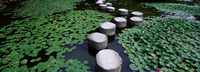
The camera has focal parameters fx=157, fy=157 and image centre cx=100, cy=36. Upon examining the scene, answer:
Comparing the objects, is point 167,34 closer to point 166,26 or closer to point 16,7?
point 166,26

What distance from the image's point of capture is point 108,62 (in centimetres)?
325

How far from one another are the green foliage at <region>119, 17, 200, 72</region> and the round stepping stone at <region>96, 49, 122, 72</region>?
1.51 feet

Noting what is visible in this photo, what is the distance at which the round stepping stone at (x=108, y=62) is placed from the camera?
3080 mm

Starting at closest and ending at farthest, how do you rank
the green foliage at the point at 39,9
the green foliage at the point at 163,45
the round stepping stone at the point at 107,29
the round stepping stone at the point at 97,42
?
the green foliage at the point at 163,45, the round stepping stone at the point at 97,42, the round stepping stone at the point at 107,29, the green foliage at the point at 39,9

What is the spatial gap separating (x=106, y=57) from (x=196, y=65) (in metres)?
2.12

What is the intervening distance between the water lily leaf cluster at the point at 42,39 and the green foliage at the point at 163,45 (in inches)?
58.9

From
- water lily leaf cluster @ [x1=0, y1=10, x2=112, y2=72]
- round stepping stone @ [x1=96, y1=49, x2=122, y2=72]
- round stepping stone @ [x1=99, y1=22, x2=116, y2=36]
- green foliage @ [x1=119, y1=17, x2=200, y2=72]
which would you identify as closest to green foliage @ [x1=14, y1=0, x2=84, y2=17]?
water lily leaf cluster @ [x1=0, y1=10, x2=112, y2=72]

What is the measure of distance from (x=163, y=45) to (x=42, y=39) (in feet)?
11.3

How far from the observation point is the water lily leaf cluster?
348cm

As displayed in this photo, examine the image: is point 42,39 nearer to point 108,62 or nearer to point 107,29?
point 107,29

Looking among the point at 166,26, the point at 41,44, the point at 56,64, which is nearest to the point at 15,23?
the point at 41,44

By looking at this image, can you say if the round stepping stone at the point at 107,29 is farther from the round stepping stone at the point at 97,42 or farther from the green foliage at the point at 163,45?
the round stepping stone at the point at 97,42

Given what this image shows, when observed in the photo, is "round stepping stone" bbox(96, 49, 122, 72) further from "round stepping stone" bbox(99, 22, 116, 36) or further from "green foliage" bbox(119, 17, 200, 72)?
"round stepping stone" bbox(99, 22, 116, 36)

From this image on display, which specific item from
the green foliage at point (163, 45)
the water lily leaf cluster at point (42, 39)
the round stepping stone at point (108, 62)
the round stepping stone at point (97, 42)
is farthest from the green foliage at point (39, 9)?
the round stepping stone at point (108, 62)
